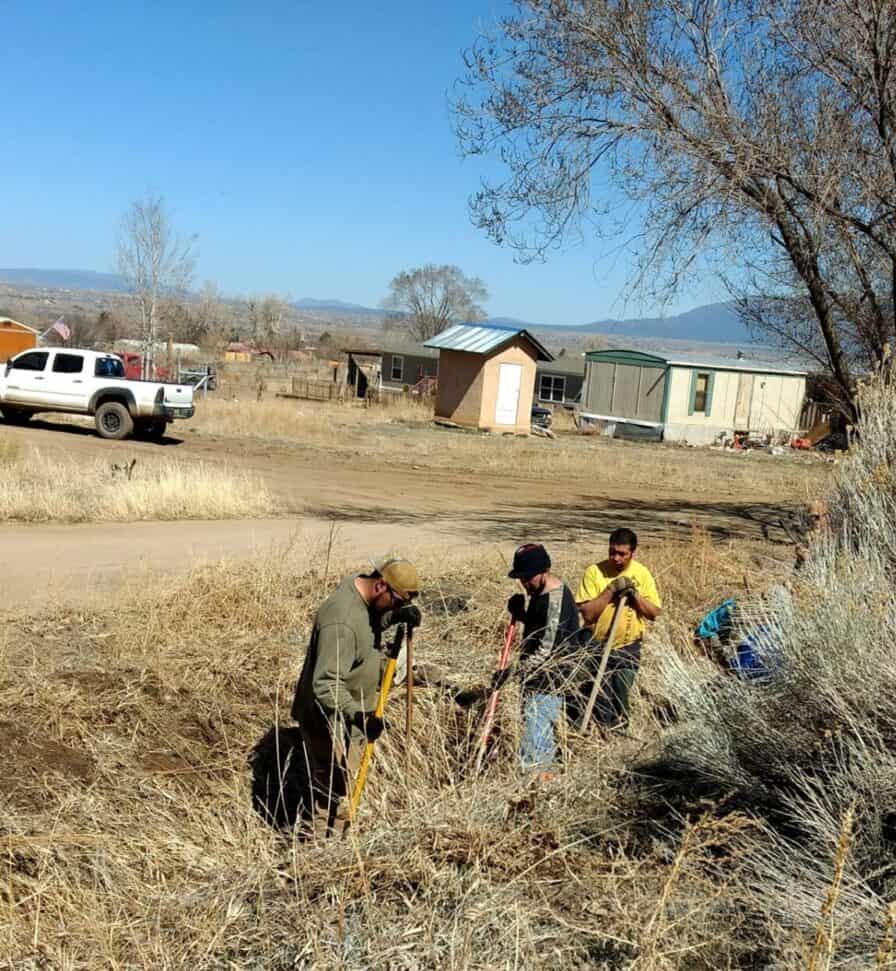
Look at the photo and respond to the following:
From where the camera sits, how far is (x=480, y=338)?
127ft

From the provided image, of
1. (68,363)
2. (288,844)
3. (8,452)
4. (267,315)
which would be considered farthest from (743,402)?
(267,315)

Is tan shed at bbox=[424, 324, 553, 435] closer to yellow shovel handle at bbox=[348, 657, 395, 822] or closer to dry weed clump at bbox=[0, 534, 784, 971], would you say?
dry weed clump at bbox=[0, 534, 784, 971]

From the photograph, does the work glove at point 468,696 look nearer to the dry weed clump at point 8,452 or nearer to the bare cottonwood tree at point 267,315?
the dry weed clump at point 8,452

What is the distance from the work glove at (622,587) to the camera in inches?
241

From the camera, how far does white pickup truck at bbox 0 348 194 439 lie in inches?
940

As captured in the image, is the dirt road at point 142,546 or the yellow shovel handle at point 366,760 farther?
the dirt road at point 142,546

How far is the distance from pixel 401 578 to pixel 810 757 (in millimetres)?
1985

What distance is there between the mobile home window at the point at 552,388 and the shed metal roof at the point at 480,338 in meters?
14.9

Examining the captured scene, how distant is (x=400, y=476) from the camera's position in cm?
2202

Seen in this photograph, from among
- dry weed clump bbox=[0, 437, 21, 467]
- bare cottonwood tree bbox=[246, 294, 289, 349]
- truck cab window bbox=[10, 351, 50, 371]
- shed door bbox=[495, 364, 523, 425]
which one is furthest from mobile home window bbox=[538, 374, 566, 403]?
bare cottonwood tree bbox=[246, 294, 289, 349]

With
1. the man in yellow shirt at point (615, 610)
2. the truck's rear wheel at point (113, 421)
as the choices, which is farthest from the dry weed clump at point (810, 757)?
the truck's rear wheel at point (113, 421)

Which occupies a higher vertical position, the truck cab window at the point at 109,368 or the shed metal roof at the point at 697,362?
the shed metal roof at the point at 697,362

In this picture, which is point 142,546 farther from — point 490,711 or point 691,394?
point 691,394

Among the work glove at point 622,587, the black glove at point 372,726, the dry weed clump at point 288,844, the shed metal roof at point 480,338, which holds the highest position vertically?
the shed metal roof at point 480,338
